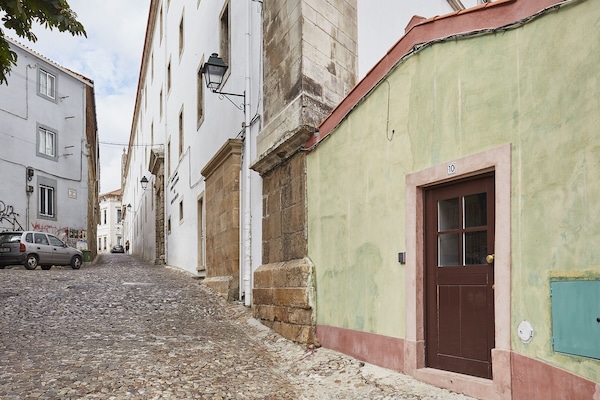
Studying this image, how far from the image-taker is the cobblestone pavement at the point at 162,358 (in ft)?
15.3

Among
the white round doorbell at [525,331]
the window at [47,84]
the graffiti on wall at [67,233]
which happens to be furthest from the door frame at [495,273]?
the window at [47,84]

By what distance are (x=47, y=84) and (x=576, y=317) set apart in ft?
79.2

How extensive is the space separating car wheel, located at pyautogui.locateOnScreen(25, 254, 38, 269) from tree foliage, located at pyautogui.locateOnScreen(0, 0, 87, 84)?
13477mm

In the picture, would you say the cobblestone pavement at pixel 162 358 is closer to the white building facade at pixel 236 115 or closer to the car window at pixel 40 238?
the white building facade at pixel 236 115

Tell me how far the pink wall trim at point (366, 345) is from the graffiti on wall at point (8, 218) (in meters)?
17.5

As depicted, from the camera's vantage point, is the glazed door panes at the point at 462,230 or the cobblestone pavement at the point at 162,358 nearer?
the glazed door panes at the point at 462,230

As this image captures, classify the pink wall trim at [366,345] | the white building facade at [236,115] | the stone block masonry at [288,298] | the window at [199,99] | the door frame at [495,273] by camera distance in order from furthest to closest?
the window at [199,99] < the white building facade at [236,115] < the stone block masonry at [288,298] < the pink wall trim at [366,345] < the door frame at [495,273]

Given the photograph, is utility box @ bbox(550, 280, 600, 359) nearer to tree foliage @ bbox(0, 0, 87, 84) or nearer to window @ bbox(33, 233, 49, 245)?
tree foliage @ bbox(0, 0, 87, 84)

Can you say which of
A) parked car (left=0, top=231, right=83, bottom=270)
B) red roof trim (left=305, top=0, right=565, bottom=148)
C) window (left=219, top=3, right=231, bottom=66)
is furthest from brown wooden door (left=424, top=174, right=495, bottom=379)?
parked car (left=0, top=231, right=83, bottom=270)

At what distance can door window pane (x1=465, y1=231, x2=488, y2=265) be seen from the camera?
4184 mm

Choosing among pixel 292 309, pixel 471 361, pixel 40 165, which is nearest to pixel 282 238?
pixel 292 309

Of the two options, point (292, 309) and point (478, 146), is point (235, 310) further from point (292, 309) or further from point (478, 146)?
point (478, 146)

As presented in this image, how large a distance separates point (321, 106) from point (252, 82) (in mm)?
2473

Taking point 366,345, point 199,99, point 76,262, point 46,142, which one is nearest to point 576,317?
point 366,345
